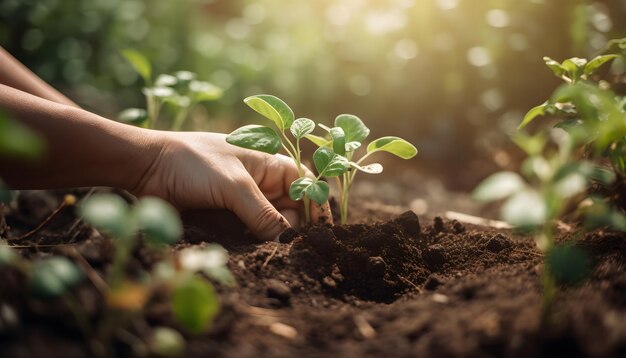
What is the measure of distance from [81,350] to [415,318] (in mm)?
721

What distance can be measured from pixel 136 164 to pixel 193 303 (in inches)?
40.9

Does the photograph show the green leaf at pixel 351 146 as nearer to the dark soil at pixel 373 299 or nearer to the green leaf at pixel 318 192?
the green leaf at pixel 318 192

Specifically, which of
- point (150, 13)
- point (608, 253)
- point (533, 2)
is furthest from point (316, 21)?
point (608, 253)

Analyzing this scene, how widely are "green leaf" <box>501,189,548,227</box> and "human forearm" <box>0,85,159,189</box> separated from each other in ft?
4.32

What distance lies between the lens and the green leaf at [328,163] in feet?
5.48

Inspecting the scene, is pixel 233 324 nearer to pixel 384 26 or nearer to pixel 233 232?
pixel 233 232

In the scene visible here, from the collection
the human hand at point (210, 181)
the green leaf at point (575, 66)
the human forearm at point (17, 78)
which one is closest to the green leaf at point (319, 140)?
the human hand at point (210, 181)

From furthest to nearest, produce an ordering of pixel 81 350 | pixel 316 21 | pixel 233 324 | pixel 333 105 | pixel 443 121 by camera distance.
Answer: pixel 316 21, pixel 333 105, pixel 443 121, pixel 233 324, pixel 81 350

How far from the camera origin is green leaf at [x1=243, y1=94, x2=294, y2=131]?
172 centimetres

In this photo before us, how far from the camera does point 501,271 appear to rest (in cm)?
156

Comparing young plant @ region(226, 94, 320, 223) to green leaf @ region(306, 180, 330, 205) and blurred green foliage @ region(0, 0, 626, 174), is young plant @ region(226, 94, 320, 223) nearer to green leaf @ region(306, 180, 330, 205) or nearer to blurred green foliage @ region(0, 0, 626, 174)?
green leaf @ region(306, 180, 330, 205)

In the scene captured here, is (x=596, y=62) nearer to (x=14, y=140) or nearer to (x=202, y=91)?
(x=202, y=91)

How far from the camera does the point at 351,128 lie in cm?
185

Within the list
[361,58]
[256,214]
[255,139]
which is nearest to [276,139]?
[255,139]
